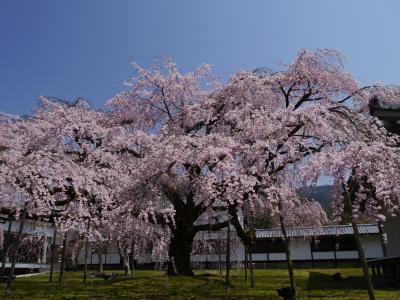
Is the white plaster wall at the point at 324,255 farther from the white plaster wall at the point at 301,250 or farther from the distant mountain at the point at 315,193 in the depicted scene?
the distant mountain at the point at 315,193

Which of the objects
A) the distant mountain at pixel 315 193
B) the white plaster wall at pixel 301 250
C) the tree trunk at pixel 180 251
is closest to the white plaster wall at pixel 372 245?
the white plaster wall at pixel 301 250

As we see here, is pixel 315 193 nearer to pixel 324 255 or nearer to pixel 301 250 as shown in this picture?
pixel 324 255

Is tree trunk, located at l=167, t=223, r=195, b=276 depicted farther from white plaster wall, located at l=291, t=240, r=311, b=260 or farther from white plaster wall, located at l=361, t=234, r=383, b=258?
white plaster wall, located at l=361, t=234, r=383, b=258

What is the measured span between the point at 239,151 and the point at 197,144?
68.4 inches

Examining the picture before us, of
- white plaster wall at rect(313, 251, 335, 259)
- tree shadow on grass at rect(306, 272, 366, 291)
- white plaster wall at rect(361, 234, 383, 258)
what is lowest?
tree shadow on grass at rect(306, 272, 366, 291)

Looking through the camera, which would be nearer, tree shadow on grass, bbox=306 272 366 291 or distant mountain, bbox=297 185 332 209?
distant mountain, bbox=297 185 332 209

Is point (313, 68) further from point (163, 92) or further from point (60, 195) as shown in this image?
point (60, 195)

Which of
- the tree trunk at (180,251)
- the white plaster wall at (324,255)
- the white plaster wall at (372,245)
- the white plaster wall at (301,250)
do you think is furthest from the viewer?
the white plaster wall at (301,250)

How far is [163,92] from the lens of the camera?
20766 millimetres

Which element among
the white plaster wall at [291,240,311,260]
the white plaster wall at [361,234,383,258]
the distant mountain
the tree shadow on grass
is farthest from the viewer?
the white plaster wall at [291,240,311,260]

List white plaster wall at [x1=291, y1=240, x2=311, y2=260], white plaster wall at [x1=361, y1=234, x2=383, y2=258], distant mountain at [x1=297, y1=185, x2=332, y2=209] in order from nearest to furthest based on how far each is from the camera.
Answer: distant mountain at [x1=297, y1=185, x2=332, y2=209]
white plaster wall at [x1=361, y1=234, x2=383, y2=258]
white plaster wall at [x1=291, y1=240, x2=311, y2=260]

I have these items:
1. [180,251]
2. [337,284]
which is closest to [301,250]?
[337,284]

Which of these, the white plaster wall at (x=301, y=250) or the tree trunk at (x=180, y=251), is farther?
the white plaster wall at (x=301, y=250)

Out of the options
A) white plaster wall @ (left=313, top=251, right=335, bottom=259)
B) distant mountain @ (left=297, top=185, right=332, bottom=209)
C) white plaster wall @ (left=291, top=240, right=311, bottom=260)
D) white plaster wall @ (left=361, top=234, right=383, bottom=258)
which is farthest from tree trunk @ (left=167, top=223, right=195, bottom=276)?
white plaster wall @ (left=361, top=234, right=383, bottom=258)
